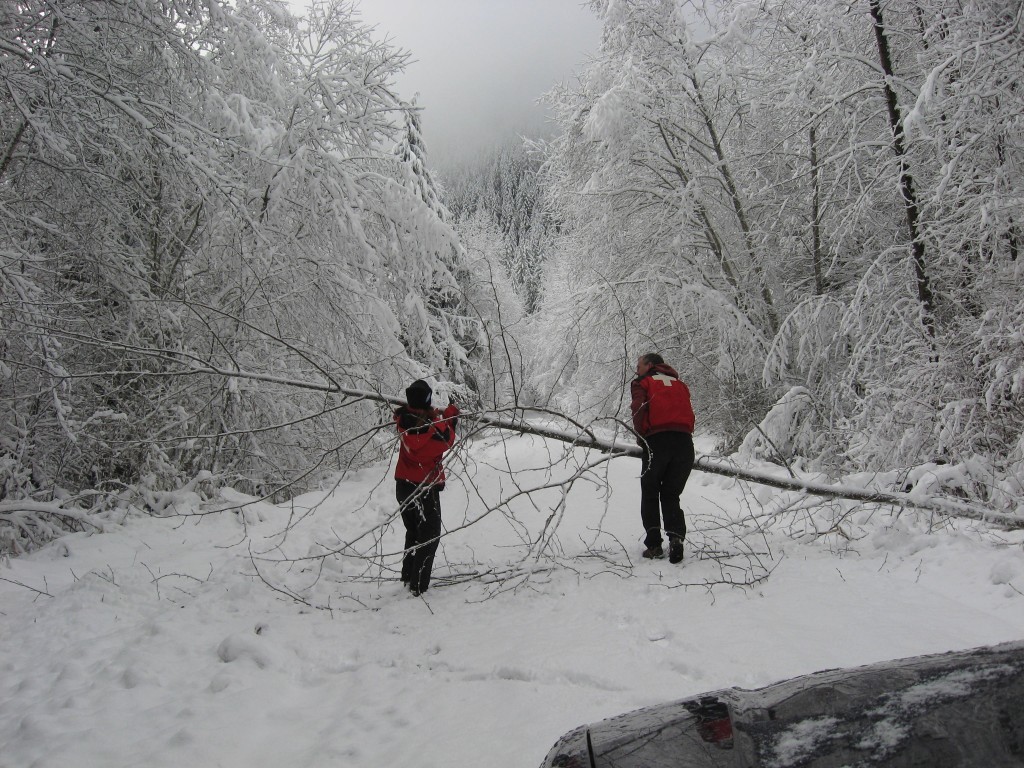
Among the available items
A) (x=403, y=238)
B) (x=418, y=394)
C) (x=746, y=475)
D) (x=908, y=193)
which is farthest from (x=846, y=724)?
(x=908, y=193)

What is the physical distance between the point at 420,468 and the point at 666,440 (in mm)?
2076

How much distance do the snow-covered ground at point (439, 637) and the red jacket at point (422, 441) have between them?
0.63m

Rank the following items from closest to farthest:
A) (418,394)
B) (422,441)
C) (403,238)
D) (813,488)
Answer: (418,394) → (422,441) → (813,488) → (403,238)

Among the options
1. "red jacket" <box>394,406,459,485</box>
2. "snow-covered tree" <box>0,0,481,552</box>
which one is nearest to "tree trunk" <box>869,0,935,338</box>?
"snow-covered tree" <box>0,0,481,552</box>

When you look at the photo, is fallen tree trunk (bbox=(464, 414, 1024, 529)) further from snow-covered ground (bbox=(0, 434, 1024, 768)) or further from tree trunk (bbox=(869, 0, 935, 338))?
tree trunk (bbox=(869, 0, 935, 338))

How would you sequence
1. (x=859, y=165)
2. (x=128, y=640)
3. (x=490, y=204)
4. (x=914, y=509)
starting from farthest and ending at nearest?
(x=490, y=204) → (x=859, y=165) → (x=914, y=509) → (x=128, y=640)

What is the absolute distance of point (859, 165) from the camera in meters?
9.05

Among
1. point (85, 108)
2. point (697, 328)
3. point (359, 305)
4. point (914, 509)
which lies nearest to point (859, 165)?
point (697, 328)

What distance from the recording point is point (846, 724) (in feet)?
3.84

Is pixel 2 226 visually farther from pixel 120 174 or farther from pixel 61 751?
pixel 61 751

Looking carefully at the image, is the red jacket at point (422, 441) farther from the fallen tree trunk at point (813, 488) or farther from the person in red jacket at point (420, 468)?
the fallen tree trunk at point (813, 488)

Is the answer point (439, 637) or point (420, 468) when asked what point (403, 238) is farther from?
point (439, 637)

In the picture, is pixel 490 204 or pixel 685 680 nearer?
pixel 685 680

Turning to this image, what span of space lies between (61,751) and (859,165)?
421 inches
